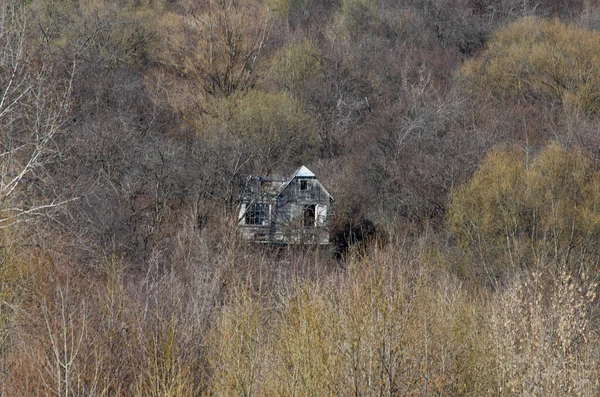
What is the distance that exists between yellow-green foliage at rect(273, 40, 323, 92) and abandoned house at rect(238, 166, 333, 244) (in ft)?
26.5

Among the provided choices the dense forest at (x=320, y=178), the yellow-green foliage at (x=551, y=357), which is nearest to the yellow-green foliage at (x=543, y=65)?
A: the dense forest at (x=320, y=178)

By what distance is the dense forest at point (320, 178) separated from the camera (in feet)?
25.7

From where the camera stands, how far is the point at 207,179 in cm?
2534

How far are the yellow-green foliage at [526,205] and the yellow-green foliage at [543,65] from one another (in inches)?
280

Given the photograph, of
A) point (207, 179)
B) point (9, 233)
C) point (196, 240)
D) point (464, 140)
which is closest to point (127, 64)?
point (207, 179)

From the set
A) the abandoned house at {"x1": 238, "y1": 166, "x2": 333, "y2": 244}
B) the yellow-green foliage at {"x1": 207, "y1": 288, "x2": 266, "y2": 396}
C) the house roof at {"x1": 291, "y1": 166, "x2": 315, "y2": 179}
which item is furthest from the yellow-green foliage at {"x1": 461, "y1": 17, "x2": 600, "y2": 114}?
the yellow-green foliage at {"x1": 207, "y1": 288, "x2": 266, "y2": 396}

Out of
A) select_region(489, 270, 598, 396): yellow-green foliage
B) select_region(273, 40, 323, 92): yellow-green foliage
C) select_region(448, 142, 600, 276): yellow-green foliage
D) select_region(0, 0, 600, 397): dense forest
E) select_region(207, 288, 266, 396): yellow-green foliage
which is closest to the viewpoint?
select_region(207, 288, 266, 396): yellow-green foliage

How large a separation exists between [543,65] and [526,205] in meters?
11.9

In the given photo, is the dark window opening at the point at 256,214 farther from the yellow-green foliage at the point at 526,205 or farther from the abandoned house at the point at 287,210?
the yellow-green foliage at the point at 526,205

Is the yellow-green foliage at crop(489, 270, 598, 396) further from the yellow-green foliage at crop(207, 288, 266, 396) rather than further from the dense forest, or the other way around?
the yellow-green foliage at crop(207, 288, 266, 396)

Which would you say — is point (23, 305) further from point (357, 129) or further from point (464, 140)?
point (357, 129)

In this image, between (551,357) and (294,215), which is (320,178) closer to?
(294,215)

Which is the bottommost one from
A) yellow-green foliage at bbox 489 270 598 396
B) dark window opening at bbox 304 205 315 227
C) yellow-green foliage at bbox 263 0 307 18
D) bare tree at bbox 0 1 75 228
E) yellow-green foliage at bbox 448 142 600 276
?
dark window opening at bbox 304 205 315 227

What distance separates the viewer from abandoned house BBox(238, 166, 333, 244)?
24.4 meters
